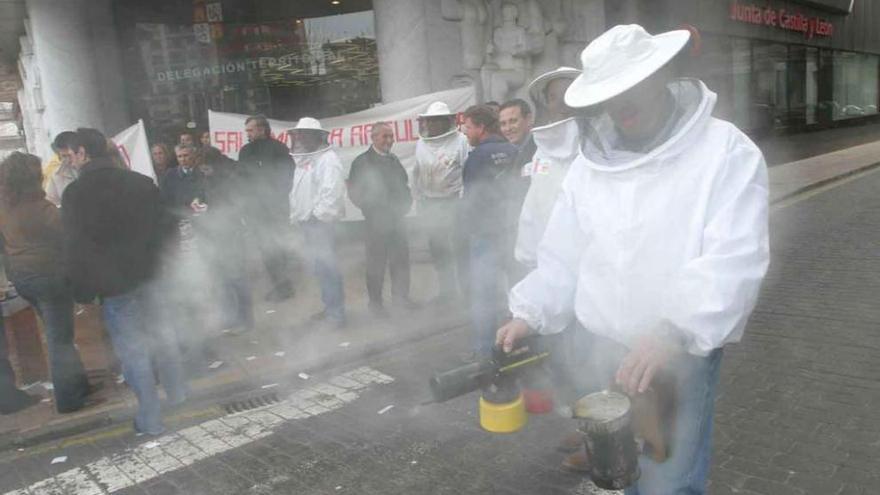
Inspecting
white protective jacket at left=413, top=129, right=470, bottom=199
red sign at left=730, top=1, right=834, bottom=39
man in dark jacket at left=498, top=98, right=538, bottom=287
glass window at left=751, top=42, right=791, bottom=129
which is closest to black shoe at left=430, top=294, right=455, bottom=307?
white protective jacket at left=413, top=129, right=470, bottom=199

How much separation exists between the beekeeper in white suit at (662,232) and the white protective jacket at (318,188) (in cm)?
339

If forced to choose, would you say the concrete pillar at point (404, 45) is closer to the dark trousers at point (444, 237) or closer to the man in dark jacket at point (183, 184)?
the dark trousers at point (444, 237)

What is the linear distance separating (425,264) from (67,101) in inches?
149

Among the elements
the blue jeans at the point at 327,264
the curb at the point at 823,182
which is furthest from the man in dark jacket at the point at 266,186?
the curb at the point at 823,182

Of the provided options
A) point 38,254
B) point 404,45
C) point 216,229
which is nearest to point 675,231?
point 38,254

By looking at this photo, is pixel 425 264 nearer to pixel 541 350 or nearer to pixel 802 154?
pixel 541 350

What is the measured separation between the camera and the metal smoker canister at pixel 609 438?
1.49m

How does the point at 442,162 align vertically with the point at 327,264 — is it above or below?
above

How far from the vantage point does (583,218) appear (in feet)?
6.04

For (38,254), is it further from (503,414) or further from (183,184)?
(503,414)

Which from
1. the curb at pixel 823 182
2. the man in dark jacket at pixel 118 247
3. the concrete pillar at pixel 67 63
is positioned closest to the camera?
the man in dark jacket at pixel 118 247

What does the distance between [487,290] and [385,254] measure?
174cm

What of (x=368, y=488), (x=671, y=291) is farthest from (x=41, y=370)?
(x=671, y=291)

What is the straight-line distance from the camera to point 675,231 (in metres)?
1.64
